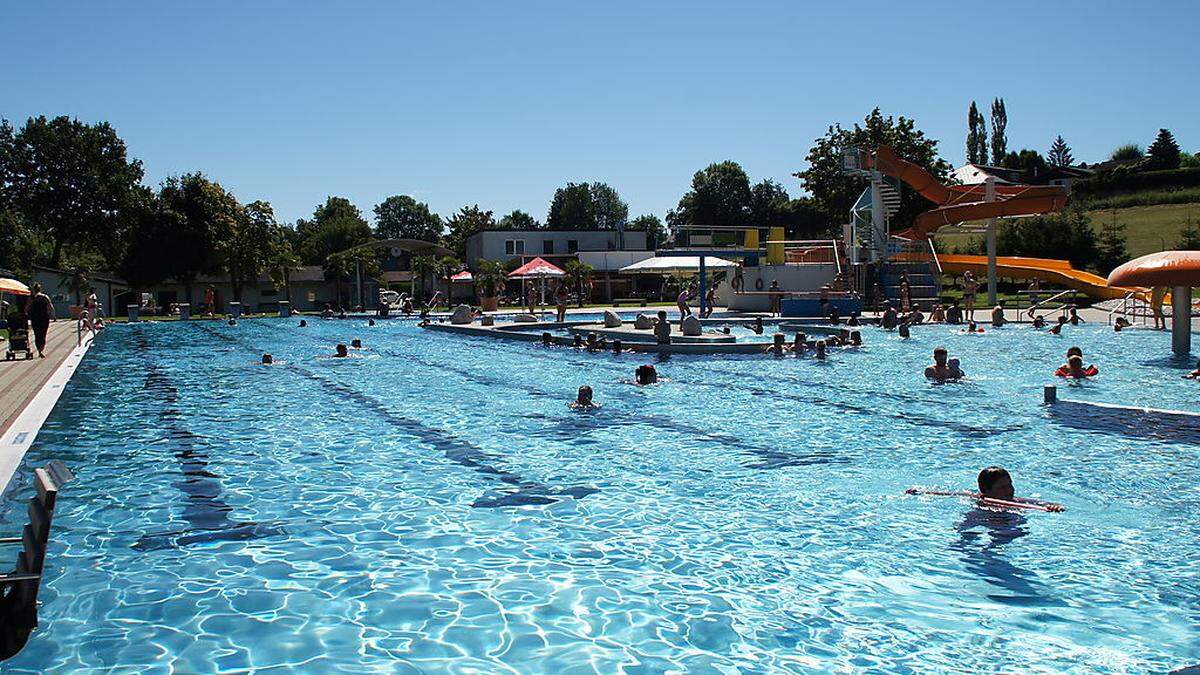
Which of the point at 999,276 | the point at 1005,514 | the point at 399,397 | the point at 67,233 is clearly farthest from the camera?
the point at 67,233

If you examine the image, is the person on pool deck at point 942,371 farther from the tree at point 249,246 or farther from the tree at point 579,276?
the tree at point 249,246

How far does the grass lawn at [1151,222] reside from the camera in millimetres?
45875

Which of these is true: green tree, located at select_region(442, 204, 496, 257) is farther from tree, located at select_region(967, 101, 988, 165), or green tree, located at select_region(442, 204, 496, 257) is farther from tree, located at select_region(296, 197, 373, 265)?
tree, located at select_region(967, 101, 988, 165)

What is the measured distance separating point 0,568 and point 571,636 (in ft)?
12.0

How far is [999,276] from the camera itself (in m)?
41.1

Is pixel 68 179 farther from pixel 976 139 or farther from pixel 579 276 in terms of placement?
pixel 976 139

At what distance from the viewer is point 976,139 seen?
104 m

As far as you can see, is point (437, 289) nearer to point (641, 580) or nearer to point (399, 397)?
point (399, 397)

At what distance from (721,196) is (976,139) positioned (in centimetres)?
3287

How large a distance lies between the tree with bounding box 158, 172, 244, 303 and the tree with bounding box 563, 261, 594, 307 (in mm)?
19715

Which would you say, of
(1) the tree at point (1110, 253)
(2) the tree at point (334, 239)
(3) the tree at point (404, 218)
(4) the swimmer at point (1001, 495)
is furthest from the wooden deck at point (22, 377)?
(3) the tree at point (404, 218)

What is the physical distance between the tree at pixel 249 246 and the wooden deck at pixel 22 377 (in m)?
31.1

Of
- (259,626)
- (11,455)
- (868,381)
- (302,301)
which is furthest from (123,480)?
(302,301)

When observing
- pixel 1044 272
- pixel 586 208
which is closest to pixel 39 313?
pixel 1044 272
